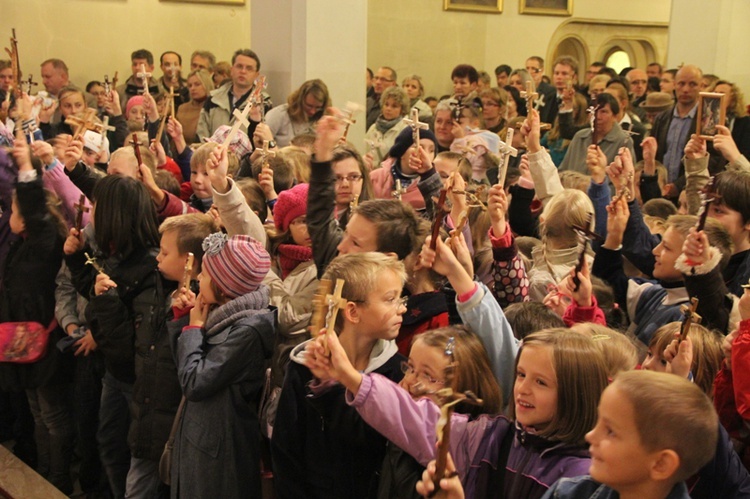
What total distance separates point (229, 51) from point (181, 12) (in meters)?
0.85

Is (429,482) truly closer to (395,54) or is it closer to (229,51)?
(229,51)

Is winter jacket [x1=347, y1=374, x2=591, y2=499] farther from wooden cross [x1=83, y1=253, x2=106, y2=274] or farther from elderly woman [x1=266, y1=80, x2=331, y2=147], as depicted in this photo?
elderly woman [x1=266, y1=80, x2=331, y2=147]

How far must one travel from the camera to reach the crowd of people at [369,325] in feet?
8.00

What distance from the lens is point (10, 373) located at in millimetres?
4738

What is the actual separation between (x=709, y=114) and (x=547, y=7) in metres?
11.2

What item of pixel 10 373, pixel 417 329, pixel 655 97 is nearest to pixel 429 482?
pixel 417 329

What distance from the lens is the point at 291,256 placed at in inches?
159

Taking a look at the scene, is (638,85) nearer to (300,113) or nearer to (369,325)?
(300,113)

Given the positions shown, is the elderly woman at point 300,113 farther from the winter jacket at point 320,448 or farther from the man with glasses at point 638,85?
the man with glasses at point 638,85

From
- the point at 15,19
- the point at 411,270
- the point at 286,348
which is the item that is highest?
the point at 15,19

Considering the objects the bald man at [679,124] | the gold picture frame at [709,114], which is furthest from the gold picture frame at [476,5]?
the gold picture frame at [709,114]

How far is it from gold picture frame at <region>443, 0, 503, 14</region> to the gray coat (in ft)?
40.4

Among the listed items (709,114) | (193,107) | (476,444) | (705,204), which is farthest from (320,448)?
(193,107)

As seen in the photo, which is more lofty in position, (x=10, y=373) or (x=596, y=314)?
(x=596, y=314)
